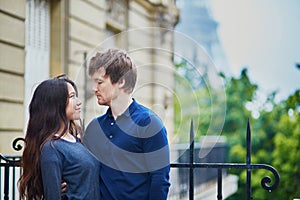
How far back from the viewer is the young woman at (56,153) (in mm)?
3463

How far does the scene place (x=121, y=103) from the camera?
136 inches

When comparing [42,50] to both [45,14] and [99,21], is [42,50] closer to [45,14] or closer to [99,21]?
[45,14]

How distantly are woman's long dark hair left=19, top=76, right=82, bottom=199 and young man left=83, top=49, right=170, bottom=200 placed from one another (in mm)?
308

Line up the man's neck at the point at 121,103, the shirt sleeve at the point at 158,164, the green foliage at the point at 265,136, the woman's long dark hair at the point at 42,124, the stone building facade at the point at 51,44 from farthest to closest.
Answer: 1. the green foliage at the point at 265,136
2. the stone building facade at the point at 51,44
3. the woman's long dark hair at the point at 42,124
4. the man's neck at the point at 121,103
5. the shirt sleeve at the point at 158,164

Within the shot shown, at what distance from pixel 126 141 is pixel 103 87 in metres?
0.32

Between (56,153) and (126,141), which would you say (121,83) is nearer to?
(126,141)

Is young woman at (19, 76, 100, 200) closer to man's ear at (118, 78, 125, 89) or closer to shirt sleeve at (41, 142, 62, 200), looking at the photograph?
shirt sleeve at (41, 142, 62, 200)

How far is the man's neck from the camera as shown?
343 cm

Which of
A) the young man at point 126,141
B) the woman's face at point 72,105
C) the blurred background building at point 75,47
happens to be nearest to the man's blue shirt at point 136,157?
the young man at point 126,141

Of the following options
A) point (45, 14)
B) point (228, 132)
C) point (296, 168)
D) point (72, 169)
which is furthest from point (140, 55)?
point (228, 132)

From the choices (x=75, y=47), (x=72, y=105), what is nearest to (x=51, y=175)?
(x=72, y=105)

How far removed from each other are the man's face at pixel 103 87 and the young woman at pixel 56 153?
1.08 feet

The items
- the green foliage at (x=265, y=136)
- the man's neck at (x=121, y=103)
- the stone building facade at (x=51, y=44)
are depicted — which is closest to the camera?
the man's neck at (x=121, y=103)

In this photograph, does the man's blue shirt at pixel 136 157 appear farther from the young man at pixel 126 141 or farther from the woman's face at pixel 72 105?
the woman's face at pixel 72 105
